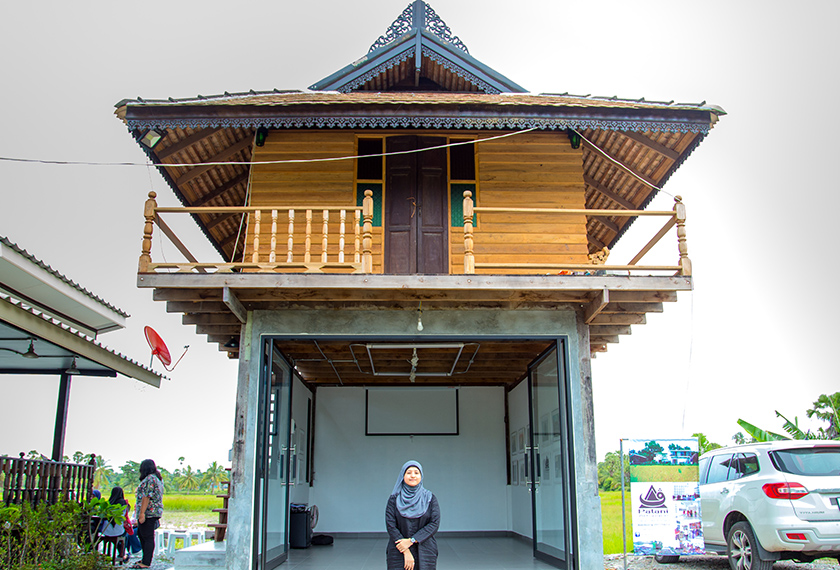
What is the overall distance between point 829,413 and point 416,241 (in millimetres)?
18048

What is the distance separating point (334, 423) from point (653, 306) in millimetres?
7380

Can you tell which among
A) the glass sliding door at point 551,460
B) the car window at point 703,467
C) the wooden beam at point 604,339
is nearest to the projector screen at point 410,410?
the glass sliding door at point 551,460

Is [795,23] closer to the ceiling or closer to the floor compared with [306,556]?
closer to the ceiling

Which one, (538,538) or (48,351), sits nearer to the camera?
(48,351)

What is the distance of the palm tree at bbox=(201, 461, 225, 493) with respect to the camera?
163ft

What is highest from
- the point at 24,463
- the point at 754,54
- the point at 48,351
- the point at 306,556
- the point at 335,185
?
the point at 754,54

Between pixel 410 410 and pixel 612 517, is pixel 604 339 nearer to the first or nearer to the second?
pixel 410 410

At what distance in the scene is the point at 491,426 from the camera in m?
13.8

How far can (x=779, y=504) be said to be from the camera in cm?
720

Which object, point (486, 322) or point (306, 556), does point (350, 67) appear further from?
point (306, 556)

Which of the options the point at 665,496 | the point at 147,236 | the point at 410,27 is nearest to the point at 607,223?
the point at 410,27

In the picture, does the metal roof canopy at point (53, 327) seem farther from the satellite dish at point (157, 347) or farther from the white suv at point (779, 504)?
the white suv at point (779, 504)

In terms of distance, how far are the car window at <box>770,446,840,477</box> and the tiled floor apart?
3.12 metres

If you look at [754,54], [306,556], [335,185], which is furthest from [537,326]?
[754,54]
